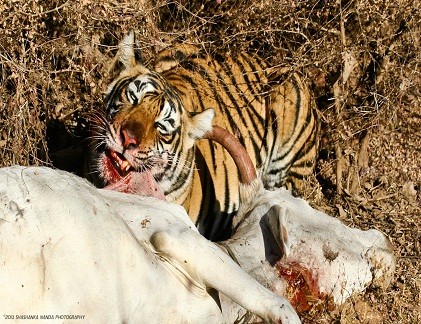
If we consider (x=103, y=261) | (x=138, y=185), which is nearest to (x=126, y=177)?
(x=138, y=185)

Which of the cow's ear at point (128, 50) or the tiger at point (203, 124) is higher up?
the cow's ear at point (128, 50)

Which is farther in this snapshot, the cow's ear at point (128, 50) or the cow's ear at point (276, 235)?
the cow's ear at point (128, 50)

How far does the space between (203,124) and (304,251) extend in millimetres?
1408

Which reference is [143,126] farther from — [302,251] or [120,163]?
[302,251]

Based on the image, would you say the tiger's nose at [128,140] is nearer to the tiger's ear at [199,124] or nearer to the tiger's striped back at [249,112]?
the tiger's ear at [199,124]

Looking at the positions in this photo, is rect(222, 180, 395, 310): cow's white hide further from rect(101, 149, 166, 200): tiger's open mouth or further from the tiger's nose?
the tiger's nose

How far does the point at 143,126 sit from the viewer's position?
4.55 metres

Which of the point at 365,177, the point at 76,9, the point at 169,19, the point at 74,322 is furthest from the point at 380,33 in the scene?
the point at 74,322

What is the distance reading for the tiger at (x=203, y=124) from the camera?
455 centimetres

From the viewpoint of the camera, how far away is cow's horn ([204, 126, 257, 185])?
4023mm

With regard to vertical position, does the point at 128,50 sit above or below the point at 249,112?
above

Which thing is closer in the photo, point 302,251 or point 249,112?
point 302,251

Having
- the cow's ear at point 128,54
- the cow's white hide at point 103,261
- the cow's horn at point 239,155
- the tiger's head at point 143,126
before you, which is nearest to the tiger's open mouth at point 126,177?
the tiger's head at point 143,126

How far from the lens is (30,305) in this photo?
2699mm
